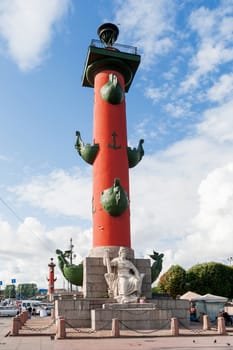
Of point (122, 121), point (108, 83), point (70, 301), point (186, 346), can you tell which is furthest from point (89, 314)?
point (108, 83)

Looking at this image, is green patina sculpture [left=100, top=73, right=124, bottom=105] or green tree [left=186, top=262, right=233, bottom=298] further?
green tree [left=186, top=262, right=233, bottom=298]

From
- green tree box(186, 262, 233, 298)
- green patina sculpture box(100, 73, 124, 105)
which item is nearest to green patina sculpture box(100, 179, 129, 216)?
green patina sculpture box(100, 73, 124, 105)

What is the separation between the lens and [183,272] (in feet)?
173

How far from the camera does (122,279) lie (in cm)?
1970

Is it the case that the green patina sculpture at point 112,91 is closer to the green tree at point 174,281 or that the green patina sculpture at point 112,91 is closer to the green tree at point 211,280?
the green tree at point 174,281

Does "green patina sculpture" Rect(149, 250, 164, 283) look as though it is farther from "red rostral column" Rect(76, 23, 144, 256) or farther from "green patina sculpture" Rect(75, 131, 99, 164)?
"green patina sculpture" Rect(75, 131, 99, 164)

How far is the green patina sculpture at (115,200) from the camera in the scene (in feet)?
71.4

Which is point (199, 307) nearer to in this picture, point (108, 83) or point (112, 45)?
point (108, 83)

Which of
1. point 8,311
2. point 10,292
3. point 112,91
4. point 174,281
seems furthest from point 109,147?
point 10,292

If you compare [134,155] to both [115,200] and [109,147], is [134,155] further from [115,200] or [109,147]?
[115,200]

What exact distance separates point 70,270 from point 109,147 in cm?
706

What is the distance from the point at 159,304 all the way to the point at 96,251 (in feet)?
13.6

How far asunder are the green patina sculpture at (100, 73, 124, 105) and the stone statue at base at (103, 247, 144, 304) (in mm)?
8733

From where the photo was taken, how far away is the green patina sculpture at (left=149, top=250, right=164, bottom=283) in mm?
22484
